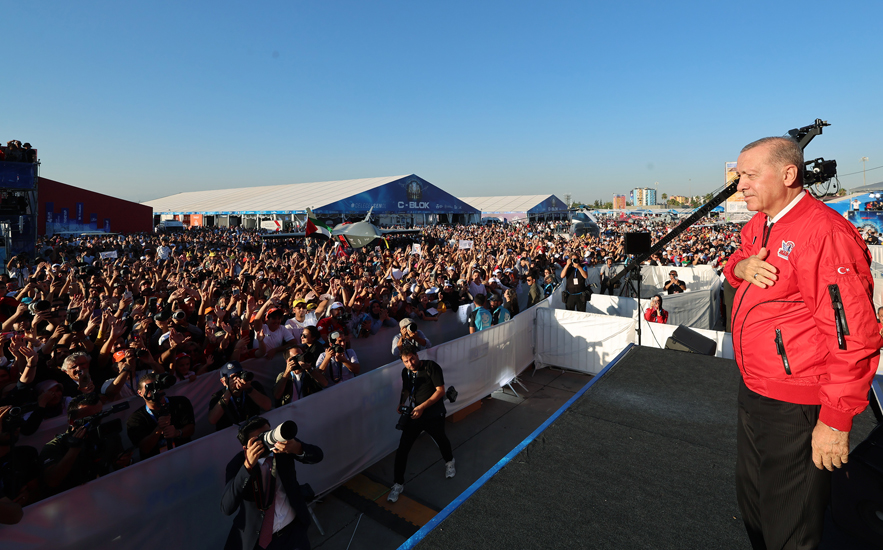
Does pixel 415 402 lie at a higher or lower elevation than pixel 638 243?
lower

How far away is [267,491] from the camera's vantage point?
2943 millimetres

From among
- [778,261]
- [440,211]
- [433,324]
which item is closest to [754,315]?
[778,261]

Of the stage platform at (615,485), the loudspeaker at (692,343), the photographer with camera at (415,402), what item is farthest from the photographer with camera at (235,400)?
the loudspeaker at (692,343)

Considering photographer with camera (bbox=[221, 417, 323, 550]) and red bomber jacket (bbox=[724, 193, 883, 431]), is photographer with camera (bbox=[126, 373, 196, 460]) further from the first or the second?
red bomber jacket (bbox=[724, 193, 883, 431])

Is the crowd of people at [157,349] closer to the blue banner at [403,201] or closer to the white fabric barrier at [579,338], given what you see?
the white fabric barrier at [579,338]

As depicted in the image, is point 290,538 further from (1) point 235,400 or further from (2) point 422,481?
(2) point 422,481

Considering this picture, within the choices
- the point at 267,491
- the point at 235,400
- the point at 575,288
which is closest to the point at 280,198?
the point at 575,288

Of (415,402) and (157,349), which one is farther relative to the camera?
(157,349)

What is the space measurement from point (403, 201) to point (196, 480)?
1624 inches

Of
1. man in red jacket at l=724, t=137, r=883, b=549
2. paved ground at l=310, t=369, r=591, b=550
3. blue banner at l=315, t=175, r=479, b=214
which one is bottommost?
paved ground at l=310, t=369, r=591, b=550

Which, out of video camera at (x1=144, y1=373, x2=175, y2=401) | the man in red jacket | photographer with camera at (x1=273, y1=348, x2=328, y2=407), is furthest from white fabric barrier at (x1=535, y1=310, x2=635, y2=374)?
video camera at (x1=144, y1=373, x2=175, y2=401)

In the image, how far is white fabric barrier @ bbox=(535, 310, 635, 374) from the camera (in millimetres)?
7812

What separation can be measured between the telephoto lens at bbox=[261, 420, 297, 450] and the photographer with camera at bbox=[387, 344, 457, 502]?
169 centimetres

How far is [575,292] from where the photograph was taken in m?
10.0
